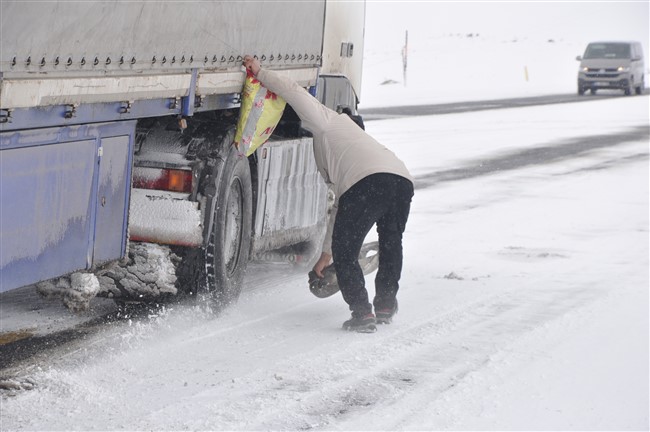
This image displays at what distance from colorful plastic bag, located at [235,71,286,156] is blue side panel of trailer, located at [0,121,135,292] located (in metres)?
1.20

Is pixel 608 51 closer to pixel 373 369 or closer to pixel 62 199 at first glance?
pixel 373 369

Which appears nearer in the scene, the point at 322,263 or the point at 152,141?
the point at 152,141

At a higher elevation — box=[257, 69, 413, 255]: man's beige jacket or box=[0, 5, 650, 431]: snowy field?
box=[257, 69, 413, 255]: man's beige jacket

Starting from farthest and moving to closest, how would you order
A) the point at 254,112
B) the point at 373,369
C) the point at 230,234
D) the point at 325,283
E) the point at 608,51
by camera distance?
the point at 608,51 → the point at 230,234 → the point at 325,283 → the point at 254,112 → the point at 373,369

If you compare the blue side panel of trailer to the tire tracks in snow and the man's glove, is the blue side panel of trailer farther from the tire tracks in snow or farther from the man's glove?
the man's glove

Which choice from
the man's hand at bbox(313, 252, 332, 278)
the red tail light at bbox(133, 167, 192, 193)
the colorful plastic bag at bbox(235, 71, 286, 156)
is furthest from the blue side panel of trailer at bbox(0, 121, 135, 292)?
the man's hand at bbox(313, 252, 332, 278)

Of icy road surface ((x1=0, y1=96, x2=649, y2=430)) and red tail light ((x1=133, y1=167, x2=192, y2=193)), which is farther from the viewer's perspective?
red tail light ((x1=133, y1=167, x2=192, y2=193))

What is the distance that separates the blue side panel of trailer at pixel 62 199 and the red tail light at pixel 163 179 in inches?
22.0

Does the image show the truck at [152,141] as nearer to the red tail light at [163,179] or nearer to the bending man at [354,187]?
the red tail light at [163,179]

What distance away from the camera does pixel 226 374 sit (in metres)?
6.53

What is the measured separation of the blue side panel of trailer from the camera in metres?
5.73

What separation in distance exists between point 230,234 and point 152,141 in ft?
3.36

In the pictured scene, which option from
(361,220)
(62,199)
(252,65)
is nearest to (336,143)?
(361,220)

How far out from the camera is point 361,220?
775 centimetres
